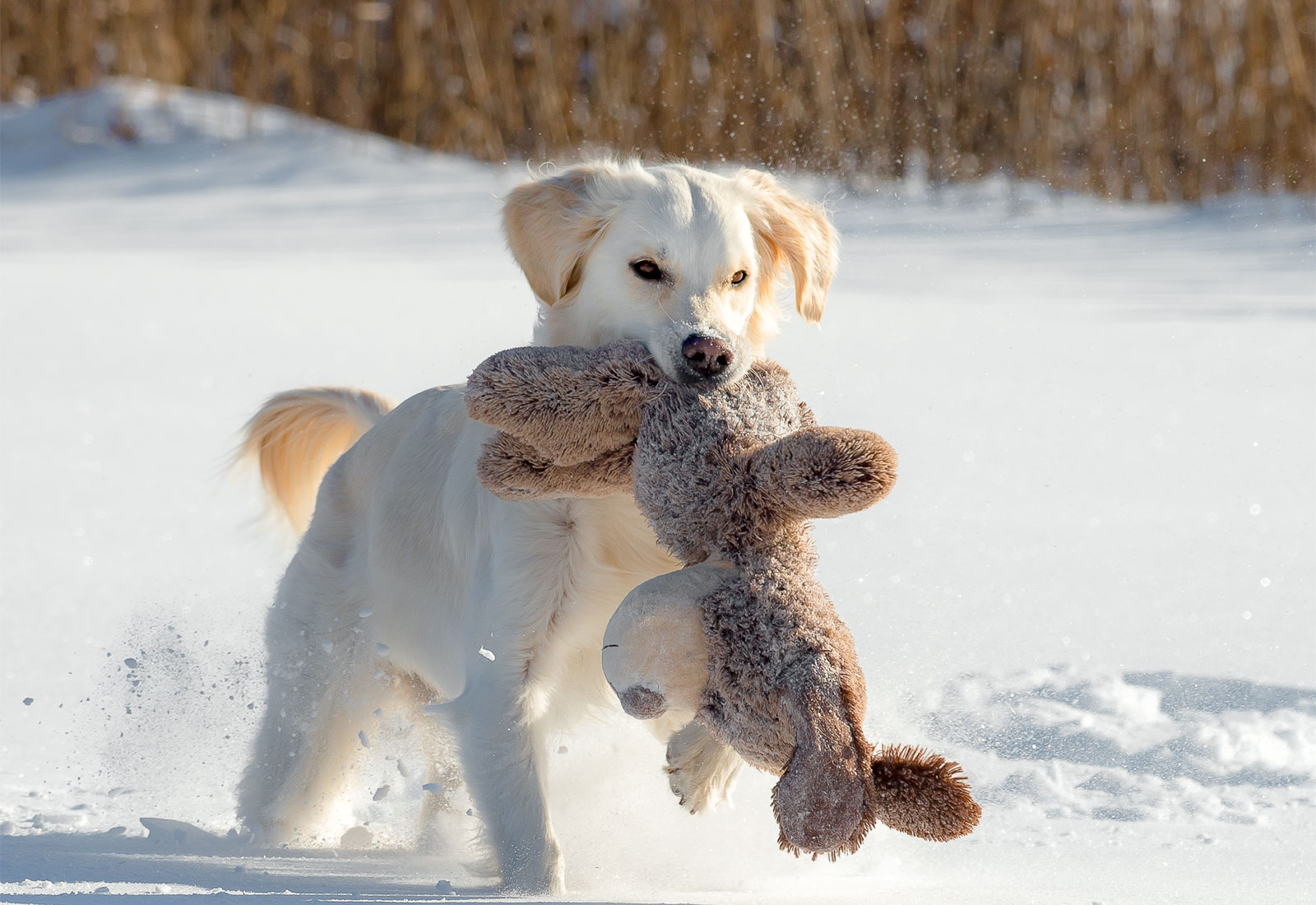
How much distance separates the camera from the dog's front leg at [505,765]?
258 cm

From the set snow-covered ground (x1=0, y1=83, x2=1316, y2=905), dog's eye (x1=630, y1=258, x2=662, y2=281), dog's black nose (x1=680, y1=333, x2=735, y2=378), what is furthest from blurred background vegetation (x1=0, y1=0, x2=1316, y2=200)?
dog's black nose (x1=680, y1=333, x2=735, y2=378)

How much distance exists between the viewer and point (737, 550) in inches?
88.0

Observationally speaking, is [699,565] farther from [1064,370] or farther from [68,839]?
[1064,370]

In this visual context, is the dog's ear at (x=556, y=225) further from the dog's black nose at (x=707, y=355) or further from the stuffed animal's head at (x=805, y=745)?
the stuffed animal's head at (x=805, y=745)

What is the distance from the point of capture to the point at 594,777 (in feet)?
10.6

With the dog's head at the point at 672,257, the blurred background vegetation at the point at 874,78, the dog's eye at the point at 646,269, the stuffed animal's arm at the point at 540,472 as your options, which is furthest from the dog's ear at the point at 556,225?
the blurred background vegetation at the point at 874,78

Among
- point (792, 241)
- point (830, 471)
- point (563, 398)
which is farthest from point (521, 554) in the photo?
point (792, 241)

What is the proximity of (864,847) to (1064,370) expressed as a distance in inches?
165

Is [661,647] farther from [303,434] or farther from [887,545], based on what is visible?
[887,545]

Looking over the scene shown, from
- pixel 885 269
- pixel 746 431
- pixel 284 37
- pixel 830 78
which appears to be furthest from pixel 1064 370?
pixel 284 37

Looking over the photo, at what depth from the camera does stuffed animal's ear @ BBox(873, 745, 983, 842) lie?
1970 mm

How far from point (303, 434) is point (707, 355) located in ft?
5.56

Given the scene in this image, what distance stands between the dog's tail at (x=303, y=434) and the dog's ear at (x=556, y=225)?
93 cm

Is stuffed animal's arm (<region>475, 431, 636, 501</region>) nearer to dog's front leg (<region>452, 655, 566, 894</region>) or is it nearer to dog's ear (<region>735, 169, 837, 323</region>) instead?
dog's front leg (<region>452, 655, 566, 894</region>)
